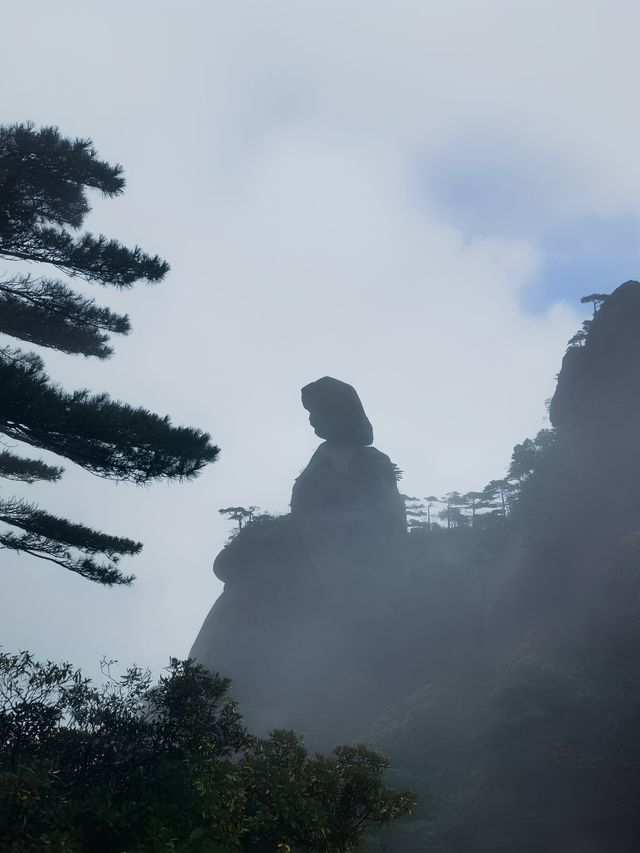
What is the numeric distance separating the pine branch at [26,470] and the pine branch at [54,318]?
352 cm

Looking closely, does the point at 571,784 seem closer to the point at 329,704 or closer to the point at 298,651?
the point at 329,704

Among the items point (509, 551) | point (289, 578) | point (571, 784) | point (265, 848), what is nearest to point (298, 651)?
point (289, 578)

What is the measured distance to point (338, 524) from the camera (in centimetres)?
5366

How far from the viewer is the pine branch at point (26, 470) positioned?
60.6 feet

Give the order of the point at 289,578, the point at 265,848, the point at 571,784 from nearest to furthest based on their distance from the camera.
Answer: the point at 265,848 < the point at 571,784 < the point at 289,578

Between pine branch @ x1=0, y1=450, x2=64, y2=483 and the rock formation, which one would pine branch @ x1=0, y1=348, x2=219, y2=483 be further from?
the rock formation

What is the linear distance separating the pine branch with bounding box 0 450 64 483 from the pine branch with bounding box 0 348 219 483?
5249 millimetres

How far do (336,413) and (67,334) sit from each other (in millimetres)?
42193

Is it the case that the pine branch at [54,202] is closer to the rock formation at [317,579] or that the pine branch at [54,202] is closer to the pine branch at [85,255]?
the pine branch at [85,255]

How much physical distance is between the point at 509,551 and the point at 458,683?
10365 millimetres

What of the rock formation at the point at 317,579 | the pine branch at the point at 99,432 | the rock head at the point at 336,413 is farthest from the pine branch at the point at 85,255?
the rock head at the point at 336,413

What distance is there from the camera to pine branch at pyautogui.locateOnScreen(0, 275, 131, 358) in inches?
600

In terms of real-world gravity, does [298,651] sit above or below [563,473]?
below

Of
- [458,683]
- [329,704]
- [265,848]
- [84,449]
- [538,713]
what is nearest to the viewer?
[265,848]
